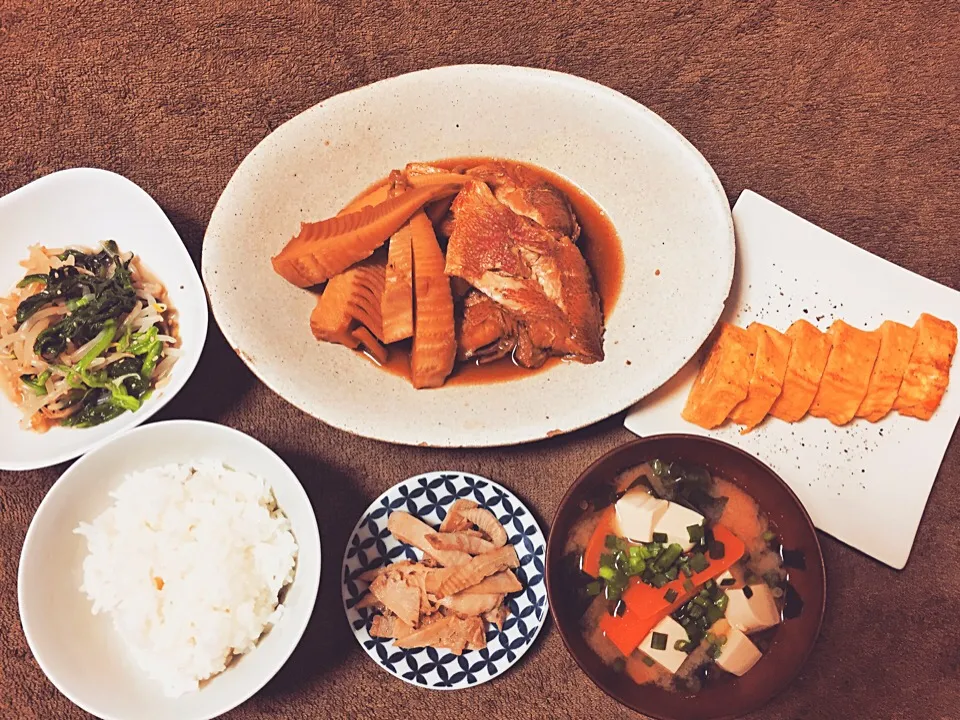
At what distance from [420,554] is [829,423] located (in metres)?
1.77

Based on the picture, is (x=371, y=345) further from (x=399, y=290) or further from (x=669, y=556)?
(x=669, y=556)

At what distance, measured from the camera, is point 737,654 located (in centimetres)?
252

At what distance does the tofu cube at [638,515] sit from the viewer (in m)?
2.54

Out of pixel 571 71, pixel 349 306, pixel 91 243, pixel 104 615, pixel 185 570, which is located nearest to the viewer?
pixel 185 570

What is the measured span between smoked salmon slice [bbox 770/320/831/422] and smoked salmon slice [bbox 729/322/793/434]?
3cm

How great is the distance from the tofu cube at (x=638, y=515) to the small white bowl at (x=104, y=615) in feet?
3.66

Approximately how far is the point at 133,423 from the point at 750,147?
2830mm

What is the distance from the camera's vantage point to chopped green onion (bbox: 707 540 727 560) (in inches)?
101

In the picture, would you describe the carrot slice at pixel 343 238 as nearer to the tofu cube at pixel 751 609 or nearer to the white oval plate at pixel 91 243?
the white oval plate at pixel 91 243

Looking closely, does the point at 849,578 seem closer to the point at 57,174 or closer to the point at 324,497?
the point at 324,497

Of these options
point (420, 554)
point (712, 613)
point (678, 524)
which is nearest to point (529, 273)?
point (678, 524)

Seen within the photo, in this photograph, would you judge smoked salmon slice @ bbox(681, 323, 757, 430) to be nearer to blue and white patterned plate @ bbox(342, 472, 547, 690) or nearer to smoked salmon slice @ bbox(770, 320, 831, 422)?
smoked salmon slice @ bbox(770, 320, 831, 422)

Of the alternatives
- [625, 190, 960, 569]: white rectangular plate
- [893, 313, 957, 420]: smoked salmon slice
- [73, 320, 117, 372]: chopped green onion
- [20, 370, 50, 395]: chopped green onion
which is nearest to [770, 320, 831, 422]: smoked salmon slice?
[625, 190, 960, 569]: white rectangular plate

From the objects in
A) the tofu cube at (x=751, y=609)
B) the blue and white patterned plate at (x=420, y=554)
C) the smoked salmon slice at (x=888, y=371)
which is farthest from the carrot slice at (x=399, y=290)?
the smoked salmon slice at (x=888, y=371)
